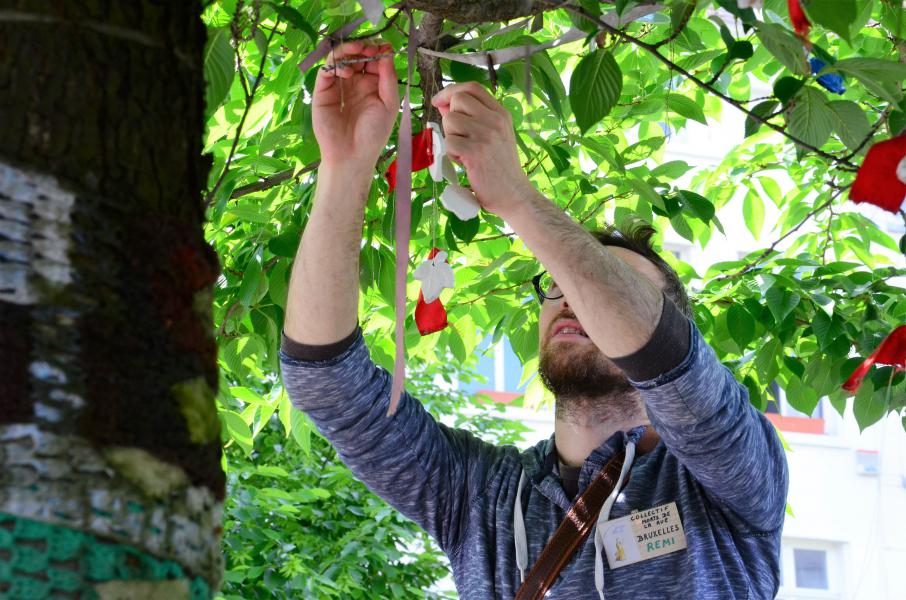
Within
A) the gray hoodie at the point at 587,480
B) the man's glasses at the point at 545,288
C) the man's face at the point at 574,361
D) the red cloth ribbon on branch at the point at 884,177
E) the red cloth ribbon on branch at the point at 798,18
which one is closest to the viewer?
the red cloth ribbon on branch at the point at 798,18

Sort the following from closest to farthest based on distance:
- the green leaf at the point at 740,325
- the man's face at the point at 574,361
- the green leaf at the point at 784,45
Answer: the green leaf at the point at 784,45 < the man's face at the point at 574,361 < the green leaf at the point at 740,325

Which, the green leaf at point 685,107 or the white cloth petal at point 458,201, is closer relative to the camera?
the white cloth petal at point 458,201

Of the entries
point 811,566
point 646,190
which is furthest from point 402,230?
point 811,566

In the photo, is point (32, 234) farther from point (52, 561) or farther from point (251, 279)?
point (251, 279)

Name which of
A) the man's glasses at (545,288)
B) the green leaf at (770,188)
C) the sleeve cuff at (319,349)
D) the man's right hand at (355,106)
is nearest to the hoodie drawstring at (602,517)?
the man's glasses at (545,288)

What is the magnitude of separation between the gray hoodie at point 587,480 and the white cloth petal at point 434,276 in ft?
0.99

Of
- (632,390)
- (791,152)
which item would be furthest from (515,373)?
(632,390)

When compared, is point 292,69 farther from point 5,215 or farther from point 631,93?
point 5,215

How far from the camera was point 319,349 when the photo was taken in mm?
1771

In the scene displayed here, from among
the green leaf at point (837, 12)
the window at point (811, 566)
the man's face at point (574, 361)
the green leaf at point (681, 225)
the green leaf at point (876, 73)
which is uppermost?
the green leaf at point (681, 225)

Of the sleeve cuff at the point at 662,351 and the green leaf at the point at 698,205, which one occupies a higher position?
the green leaf at the point at 698,205

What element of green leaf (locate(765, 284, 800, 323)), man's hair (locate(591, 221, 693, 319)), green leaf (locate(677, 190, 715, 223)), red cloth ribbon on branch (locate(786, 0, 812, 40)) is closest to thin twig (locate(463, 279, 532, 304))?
man's hair (locate(591, 221, 693, 319))

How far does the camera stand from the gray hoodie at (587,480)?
1.69 m

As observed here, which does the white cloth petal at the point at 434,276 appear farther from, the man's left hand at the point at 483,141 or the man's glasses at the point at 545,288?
the man's glasses at the point at 545,288
